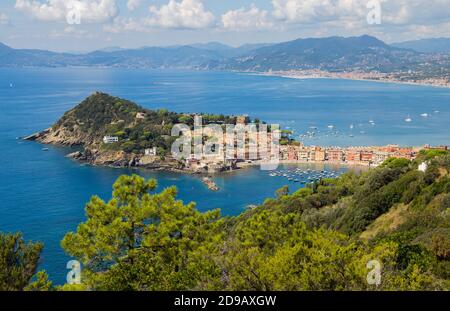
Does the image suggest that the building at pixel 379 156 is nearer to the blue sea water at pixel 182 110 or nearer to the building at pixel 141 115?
the blue sea water at pixel 182 110

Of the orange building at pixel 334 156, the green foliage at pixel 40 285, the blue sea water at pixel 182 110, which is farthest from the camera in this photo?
→ the orange building at pixel 334 156

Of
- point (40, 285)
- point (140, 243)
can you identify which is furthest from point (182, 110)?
point (40, 285)

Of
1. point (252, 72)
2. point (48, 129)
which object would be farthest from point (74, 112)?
point (252, 72)

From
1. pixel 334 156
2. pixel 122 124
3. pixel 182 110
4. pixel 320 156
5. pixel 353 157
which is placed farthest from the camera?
pixel 182 110

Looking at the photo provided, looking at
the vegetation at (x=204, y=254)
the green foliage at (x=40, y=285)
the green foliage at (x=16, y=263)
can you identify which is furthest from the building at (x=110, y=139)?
the green foliage at (x=40, y=285)

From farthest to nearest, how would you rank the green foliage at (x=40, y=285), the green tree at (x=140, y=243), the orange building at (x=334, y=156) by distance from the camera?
the orange building at (x=334, y=156), the green foliage at (x=40, y=285), the green tree at (x=140, y=243)

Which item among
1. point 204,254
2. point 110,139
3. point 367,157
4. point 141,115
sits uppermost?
point 204,254

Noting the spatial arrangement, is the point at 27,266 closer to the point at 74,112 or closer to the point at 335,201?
the point at 335,201

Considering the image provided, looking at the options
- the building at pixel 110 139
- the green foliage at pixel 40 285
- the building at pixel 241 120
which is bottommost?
the building at pixel 110 139

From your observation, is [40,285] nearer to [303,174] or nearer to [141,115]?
[303,174]
